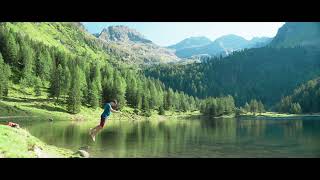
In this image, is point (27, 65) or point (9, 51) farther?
point (9, 51)

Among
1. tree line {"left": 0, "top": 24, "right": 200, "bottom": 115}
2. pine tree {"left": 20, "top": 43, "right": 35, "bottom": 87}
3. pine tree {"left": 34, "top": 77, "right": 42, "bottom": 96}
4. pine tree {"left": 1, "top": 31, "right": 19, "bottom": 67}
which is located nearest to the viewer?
tree line {"left": 0, "top": 24, "right": 200, "bottom": 115}

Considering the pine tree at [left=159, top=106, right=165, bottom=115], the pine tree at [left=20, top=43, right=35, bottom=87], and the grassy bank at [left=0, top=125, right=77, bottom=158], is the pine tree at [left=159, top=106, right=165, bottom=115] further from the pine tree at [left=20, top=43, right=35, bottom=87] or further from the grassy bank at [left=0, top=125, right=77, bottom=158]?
the grassy bank at [left=0, top=125, right=77, bottom=158]

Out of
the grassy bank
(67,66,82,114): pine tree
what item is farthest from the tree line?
the grassy bank

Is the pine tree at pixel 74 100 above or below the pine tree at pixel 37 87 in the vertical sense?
below

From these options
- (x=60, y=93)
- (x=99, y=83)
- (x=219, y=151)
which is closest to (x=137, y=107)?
(x=99, y=83)

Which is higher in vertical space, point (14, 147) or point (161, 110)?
point (161, 110)

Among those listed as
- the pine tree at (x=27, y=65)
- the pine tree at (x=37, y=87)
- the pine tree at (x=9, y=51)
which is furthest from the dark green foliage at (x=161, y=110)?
the pine tree at (x=9, y=51)

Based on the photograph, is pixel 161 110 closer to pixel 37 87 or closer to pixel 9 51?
pixel 37 87

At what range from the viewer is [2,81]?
379 feet

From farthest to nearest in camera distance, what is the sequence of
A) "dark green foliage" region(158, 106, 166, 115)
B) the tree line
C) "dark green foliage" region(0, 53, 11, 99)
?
1. "dark green foliage" region(158, 106, 166, 115)
2. the tree line
3. "dark green foliage" region(0, 53, 11, 99)

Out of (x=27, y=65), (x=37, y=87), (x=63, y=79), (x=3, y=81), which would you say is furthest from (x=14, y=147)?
(x=27, y=65)

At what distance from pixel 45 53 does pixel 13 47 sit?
16.3 metres

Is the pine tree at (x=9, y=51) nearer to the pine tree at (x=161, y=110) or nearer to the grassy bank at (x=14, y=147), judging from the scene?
the pine tree at (x=161, y=110)
